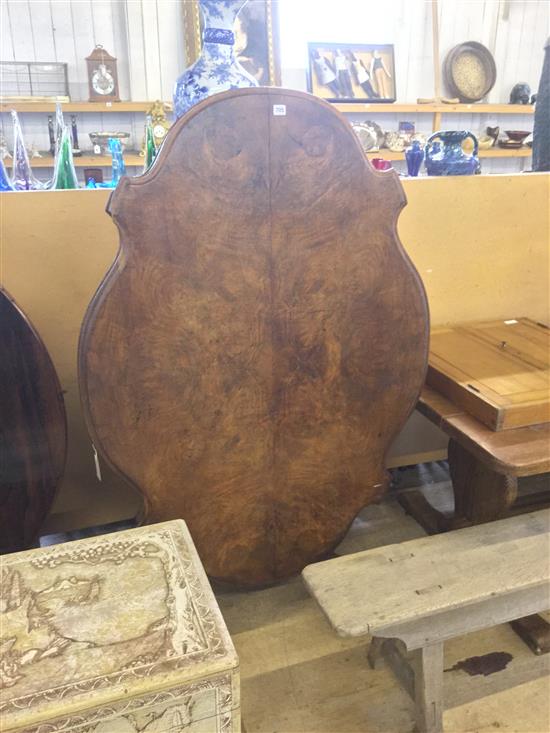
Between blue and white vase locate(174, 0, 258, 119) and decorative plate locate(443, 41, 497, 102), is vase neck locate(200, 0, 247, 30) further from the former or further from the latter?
decorative plate locate(443, 41, 497, 102)

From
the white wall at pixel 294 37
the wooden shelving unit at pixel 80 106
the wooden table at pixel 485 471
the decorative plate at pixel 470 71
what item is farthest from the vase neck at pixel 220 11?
the decorative plate at pixel 470 71

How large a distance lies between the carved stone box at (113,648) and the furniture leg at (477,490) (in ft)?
3.04

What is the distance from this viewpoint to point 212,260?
4.53 feet

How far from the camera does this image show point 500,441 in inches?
56.6

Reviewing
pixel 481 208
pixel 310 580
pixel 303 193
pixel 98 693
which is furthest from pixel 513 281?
pixel 98 693

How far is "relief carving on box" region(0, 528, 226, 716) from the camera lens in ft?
3.09

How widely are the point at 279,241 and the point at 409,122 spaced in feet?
13.4

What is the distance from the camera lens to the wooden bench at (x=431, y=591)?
1.27 metres

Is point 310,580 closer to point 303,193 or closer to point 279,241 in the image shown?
point 279,241

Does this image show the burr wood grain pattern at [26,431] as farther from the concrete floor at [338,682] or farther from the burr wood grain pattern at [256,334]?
the concrete floor at [338,682]

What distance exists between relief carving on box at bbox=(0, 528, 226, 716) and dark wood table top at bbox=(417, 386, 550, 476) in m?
0.73

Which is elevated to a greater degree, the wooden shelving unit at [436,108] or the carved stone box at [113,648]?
the wooden shelving unit at [436,108]

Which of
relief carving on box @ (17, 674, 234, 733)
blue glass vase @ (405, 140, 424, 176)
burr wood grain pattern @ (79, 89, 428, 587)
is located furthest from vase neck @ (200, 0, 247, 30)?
relief carving on box @ (17, 674, 234, 733)

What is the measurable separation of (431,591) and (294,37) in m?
4.61
